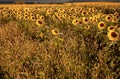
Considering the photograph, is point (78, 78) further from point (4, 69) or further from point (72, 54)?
point (4, 69)

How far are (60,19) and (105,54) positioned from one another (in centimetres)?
444

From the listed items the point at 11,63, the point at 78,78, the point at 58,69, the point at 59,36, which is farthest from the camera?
the point at 59,36

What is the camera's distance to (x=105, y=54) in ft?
17.1

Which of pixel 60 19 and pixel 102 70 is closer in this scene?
pixel 102 70

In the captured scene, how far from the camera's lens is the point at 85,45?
5.69m

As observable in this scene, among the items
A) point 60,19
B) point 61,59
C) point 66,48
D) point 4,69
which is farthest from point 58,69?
point 60,19

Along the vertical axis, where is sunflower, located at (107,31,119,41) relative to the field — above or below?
above

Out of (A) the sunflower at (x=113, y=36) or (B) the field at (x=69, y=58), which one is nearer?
(B) the field at (x=69, y=58)

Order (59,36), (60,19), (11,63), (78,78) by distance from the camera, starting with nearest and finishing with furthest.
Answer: (78,78)
(11,63)
(59,36)
(60,19)

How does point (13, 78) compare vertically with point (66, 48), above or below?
below

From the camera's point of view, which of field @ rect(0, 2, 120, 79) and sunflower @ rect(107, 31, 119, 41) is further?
sunflower @ rect(107, 31, 119, 41)

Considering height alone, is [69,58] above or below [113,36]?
below

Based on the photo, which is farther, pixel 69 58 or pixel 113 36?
pixel 113 36

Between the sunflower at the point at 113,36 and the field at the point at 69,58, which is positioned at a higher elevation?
the sunflower at the point at 113,36
